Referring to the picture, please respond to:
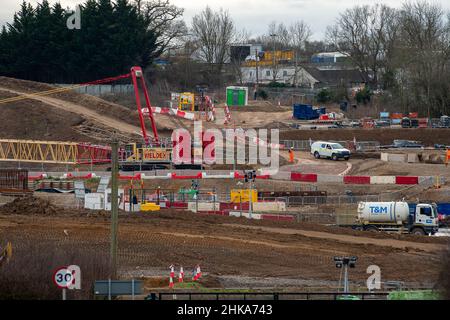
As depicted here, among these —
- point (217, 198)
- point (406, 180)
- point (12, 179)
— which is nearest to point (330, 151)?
point (406, 180)

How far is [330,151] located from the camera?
65.7m

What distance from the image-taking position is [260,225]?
139ft

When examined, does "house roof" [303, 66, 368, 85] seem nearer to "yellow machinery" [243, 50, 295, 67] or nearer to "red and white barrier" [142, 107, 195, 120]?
"yellow machinery" [243, 50, 295, 67]

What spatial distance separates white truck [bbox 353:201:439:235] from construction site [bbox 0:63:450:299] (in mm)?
84

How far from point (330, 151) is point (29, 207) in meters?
26.3

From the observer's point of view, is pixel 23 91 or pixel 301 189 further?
pixel 23 91

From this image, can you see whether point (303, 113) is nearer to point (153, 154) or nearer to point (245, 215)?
point (153, 154)

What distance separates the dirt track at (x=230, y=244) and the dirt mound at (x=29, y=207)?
1002 millimetres

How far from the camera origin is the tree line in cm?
8700

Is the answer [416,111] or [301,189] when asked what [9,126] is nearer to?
[301,189]

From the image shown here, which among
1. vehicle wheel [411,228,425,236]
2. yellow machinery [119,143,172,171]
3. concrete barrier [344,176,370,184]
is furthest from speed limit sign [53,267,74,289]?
yellow machinery [119,143,172,171]

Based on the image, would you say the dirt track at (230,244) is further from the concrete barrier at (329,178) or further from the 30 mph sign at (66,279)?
the concrete barrier at (329,178)
